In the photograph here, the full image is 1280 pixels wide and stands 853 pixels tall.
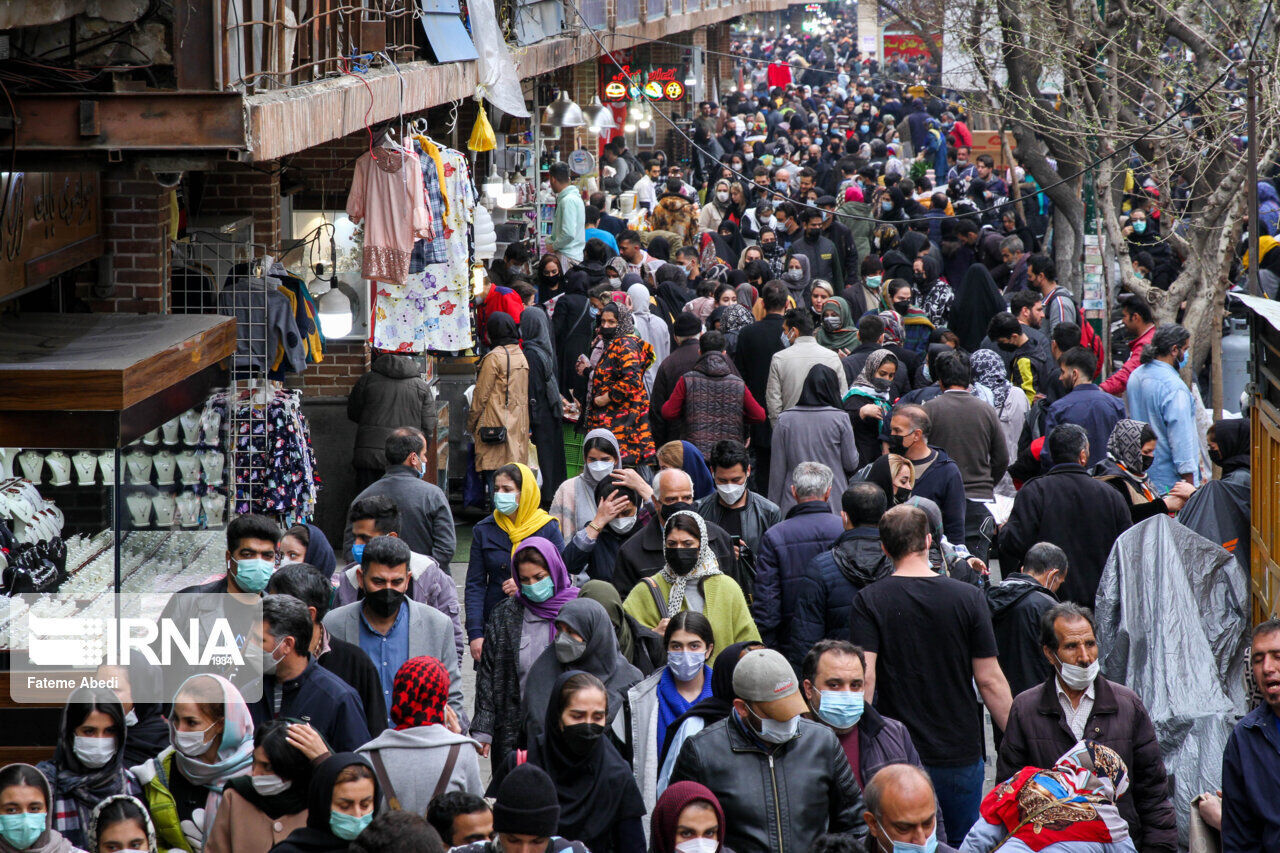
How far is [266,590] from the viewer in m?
6.39

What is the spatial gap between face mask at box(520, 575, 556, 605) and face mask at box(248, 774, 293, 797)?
5.68ft

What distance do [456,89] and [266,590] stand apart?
22.9 ft

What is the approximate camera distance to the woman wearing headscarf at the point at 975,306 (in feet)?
44.8

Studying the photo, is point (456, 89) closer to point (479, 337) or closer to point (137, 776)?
point (479, 337)

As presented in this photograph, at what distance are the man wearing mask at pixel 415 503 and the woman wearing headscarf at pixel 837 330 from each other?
4.41 m

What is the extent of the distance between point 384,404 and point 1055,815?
22.4 feet

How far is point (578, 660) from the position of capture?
5.87m

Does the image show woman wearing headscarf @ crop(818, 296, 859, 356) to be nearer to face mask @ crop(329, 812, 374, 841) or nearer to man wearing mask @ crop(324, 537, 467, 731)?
man wearing mask @ crop(324, 537, 467, 731)

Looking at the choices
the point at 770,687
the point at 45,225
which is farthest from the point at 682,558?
the point at 45,225

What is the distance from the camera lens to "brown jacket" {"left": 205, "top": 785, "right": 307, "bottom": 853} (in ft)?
16.1

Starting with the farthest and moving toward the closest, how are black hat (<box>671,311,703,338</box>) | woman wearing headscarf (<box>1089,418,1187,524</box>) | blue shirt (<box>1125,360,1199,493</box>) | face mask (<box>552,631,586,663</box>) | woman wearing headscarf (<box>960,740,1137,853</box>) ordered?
black hat (<box>671,311,703,338</box>), blue shirt (<box>1125,360,1199,493</box>), woman wearing headscarf (<box>1089,418,1187,524</box>), face mask (<box>552,631,586,663</box>), woman wearing headscarf (<box>960,740,1137,853</box>)

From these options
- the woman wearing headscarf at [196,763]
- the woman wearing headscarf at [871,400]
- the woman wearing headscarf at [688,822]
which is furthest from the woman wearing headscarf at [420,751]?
the woman wearing headscarf at [871,400]

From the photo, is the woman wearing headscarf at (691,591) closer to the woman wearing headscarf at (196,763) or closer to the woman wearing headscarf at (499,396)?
the woman wearing headscarf at (196,763)

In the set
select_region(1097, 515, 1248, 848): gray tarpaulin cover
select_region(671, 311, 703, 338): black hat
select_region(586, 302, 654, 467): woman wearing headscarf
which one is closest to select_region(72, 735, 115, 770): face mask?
select_region(1097, 515, 1248, 848): gray tarpaulin cover
